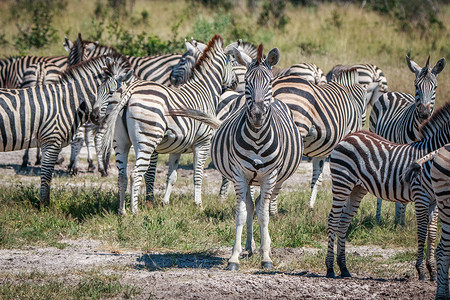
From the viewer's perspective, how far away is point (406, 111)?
376 inches

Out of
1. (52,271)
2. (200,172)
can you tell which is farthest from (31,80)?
(52,271)

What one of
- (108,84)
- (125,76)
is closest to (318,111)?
(125,76)

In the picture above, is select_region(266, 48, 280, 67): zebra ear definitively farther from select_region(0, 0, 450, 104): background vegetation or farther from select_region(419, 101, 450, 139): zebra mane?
select_region(0, 0, 450, 104): background vegetation

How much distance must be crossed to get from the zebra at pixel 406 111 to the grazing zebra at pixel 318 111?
0.55 metres

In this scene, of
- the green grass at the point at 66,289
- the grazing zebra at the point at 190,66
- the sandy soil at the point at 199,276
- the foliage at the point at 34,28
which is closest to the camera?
the green grass at the point at 66,289

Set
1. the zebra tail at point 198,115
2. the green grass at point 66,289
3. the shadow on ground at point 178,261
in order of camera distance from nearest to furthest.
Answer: the green grass at point 66,289, the shadow on ground at point 178,261, the zebra tail at point 198,115

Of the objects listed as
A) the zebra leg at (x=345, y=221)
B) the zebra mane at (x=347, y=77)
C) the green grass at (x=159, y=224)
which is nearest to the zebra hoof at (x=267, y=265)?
the zebra leg at (x=345, y=221)

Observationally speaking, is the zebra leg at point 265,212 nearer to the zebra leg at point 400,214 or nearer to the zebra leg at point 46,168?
the zebra leg at point 400,214

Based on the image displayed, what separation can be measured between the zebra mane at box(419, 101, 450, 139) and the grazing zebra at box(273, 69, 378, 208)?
2100 mm

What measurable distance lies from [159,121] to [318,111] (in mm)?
2325

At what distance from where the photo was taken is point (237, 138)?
6293mm

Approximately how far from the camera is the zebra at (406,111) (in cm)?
882

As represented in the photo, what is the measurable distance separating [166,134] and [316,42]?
13.3 meters

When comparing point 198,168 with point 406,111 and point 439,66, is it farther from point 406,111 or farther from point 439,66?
point 439,66
